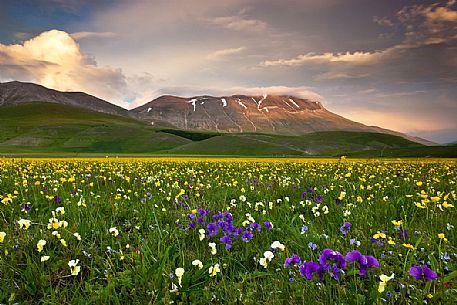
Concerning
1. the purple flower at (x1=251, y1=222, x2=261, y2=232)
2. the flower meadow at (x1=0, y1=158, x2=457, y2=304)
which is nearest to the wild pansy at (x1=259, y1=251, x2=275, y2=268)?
the flower meadow at (x1=0, y1=158, x2=457, y2=304)

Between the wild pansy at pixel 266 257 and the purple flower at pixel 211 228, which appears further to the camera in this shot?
Result: the purple flower at pixel 211 228

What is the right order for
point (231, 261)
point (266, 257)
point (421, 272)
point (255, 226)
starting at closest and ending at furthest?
1. point (421, 272)
2. point (266, 257)
3. point (231, 261)
4. point (255, 226)

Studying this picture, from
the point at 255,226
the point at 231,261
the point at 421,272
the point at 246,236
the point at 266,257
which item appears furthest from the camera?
the point at 255,226

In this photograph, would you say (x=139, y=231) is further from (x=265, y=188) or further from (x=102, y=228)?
(x=265, y=188)

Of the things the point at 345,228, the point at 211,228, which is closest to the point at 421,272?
the point at 345,228

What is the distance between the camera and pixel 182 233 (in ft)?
14.7

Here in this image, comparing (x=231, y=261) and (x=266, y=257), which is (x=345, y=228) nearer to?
(x=231, y=261)

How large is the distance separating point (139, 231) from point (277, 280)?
2737 mm

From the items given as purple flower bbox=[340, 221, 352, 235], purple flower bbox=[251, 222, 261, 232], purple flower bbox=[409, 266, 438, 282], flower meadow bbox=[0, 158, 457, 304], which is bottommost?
flower meadow bbox=[0, 158, 457, 304]

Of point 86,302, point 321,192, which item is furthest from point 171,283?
point 321,192

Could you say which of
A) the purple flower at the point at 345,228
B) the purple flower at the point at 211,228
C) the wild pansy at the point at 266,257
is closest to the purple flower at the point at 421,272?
the wild pansy at the point at 266,257

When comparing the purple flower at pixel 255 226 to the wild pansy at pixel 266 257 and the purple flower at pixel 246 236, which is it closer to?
the purple flower at pixel 246 236

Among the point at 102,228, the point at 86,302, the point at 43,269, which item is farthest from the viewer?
the point at 102,228

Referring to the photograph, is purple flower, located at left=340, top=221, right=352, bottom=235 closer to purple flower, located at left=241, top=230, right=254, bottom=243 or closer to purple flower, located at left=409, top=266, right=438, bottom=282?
purple flower, located at left=241, top=230, right=254, bottom=243
